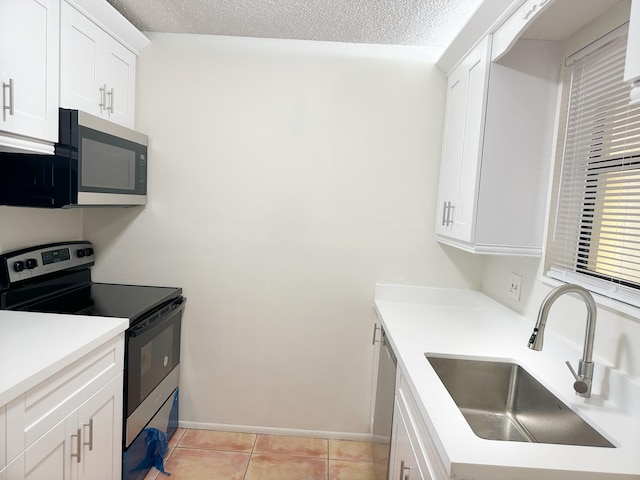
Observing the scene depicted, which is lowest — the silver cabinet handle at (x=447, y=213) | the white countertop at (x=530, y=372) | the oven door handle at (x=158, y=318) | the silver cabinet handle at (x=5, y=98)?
the oven door handle at (x=158, y=318)

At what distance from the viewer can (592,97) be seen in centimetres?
158

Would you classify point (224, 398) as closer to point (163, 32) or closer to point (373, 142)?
point (373, 142)

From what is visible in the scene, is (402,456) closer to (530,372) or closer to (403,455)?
(403,455)

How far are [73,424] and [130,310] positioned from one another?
0.58 m

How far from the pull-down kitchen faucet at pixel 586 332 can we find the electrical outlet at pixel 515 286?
31.3 inches

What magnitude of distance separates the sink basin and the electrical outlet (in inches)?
22.9

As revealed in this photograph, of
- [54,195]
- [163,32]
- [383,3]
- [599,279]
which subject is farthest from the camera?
[163,32]

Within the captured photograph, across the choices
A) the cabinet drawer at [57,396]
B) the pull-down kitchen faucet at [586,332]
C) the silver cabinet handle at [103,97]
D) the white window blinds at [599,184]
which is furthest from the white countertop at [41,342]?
the white window blinds at [599,184]

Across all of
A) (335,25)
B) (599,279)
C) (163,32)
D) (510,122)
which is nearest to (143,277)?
(163,32)

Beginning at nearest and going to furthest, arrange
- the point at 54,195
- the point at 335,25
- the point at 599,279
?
the point at 599,279, the point at 54,195, the point at 335,25

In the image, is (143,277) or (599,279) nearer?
(599,279)

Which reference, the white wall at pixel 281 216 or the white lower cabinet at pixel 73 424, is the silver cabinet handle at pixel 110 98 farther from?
the white lower cabinet at pixel 73 424

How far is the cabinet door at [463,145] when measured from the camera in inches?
70.7

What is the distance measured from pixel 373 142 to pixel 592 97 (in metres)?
1.07
